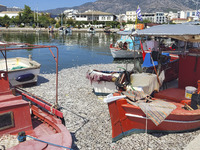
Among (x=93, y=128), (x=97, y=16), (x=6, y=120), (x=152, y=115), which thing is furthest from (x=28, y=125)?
(x=97, y=16)

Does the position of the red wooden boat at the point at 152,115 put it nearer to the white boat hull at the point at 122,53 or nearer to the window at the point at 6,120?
the window at the point at 6,120

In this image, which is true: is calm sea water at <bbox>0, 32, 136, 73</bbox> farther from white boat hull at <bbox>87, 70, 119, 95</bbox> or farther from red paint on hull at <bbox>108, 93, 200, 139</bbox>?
red paint on hull at <bbox>108, 93, 200, 139</bbox>

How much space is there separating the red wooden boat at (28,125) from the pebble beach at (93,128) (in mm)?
1214

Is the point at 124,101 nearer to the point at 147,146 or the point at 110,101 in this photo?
the point at 110,101

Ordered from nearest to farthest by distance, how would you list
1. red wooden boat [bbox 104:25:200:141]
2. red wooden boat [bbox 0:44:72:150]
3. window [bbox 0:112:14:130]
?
1. red wooden boat [bbox 0:44:72:150]
2. window [bbox 0:112:14:130]
3. red wooden boat [bbox 104:25:200:141]

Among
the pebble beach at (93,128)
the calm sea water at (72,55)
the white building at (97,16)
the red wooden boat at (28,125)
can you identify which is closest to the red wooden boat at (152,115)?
the pebble beach at (93,128)

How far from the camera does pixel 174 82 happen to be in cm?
1159

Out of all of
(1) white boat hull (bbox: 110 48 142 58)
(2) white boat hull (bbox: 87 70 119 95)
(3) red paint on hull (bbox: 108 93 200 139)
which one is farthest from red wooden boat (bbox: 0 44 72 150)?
(1) white boat hull (bbox: 110 48 142 58)

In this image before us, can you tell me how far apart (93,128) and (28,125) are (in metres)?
2.70

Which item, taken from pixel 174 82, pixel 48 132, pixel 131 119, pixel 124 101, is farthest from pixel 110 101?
pixel 174 82

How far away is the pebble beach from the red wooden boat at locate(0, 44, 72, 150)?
3.98 feet

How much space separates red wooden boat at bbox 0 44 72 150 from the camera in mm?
5152

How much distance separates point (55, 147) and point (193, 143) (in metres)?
4.69

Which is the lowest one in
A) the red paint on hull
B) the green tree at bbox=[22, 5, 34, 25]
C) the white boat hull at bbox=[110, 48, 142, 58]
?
the red paint on hull
